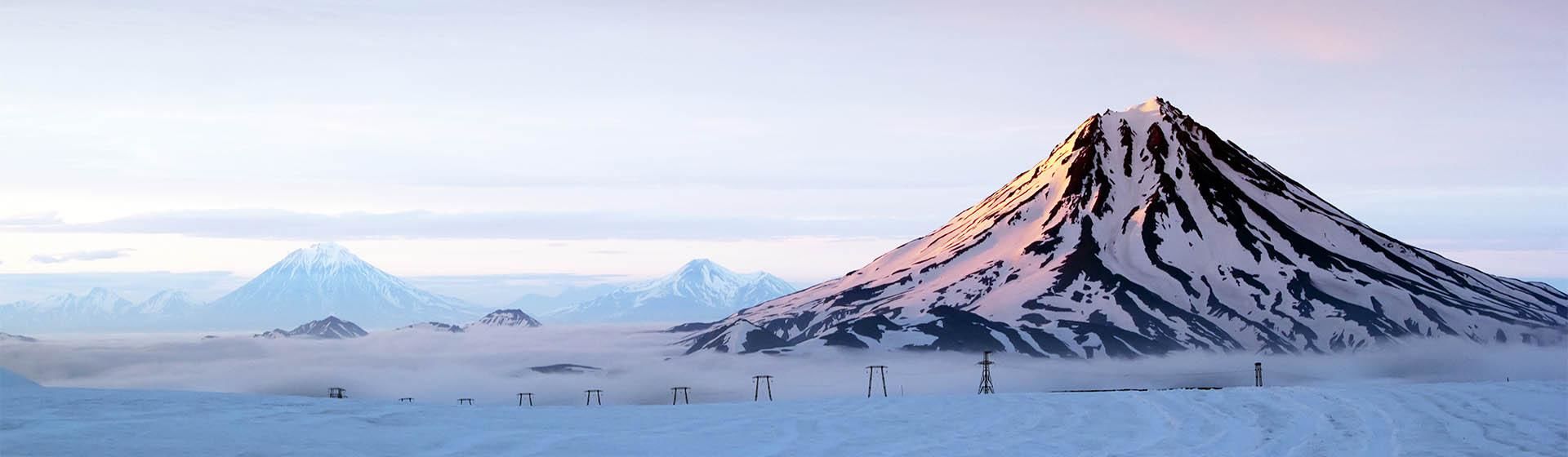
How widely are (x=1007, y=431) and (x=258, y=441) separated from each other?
20994 mm

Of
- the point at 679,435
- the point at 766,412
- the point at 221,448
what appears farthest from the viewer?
the point at 766,412

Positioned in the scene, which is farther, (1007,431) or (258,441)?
(1007,431)

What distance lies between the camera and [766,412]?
47.7 metres

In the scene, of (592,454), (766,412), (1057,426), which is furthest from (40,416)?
(1057,426)

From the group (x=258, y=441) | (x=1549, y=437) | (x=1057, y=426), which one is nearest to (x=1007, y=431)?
(x=1057, y=426)

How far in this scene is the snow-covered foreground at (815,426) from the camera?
37.5 m

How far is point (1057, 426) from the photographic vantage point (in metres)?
43.8

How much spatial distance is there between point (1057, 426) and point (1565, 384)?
81.5 feet

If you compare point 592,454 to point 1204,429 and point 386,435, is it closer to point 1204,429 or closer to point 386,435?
point 386,435

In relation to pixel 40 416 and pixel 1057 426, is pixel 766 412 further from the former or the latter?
pixel 40 416

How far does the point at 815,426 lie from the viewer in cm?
4375

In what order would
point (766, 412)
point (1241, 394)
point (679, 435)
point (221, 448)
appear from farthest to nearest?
point (1241, 394) < point (766, 412) < point (679, 435) < point (221, 448)

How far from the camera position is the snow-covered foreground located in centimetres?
3750

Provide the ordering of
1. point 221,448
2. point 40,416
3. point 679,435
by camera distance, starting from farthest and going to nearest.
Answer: point 679,435
point 40,416
point 221,448
